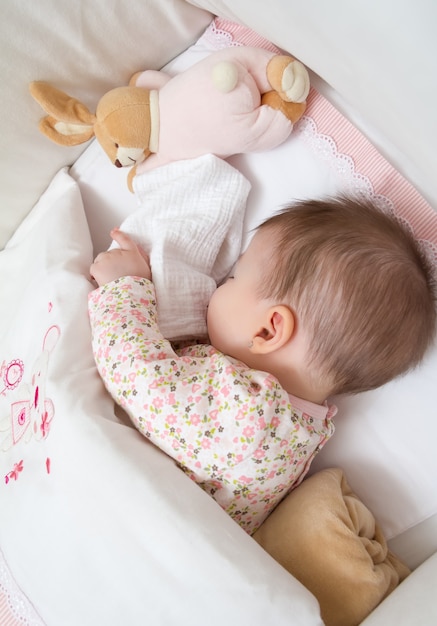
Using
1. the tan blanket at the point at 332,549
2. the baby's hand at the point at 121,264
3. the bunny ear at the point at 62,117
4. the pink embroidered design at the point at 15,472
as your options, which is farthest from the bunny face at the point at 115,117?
the tan blanket at the point at 332,549

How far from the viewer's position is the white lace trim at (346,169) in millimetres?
890

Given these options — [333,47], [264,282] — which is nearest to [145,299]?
[264,282]

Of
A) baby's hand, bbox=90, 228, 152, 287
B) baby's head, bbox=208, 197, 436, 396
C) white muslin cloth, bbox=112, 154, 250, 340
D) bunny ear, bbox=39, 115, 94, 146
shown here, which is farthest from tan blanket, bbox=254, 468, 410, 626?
bunny ear, bbox=39, 115, 94, 146

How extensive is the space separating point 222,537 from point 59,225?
2.08ft

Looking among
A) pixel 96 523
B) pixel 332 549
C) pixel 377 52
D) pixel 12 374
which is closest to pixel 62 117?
pixel 12 374

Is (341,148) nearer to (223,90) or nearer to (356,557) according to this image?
(223,90)

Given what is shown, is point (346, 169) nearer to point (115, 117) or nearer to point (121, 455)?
point (115, 117)

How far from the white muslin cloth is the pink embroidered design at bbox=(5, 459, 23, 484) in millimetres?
300

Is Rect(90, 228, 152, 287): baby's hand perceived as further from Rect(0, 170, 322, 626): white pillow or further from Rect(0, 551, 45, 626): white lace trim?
Rect(0, 551, 45, 626): white lace trim

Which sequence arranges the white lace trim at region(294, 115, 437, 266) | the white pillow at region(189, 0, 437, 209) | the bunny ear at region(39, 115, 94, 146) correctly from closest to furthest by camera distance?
1. the white pillow at region(189, 0, 437, 209)
2. the white lace trim at region(294, 115, 437, 266)
3. the bunny ear at region(39, 115, 94, 146)

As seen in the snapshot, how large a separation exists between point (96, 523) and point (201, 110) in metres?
0.68

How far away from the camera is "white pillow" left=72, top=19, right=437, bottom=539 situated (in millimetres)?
904

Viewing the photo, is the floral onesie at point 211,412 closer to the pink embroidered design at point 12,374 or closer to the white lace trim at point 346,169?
the pink embroidered design at point 12,374

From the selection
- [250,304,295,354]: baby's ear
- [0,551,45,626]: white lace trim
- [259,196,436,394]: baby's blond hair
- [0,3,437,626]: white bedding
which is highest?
[259,196,436,394]: baby's blond hair
